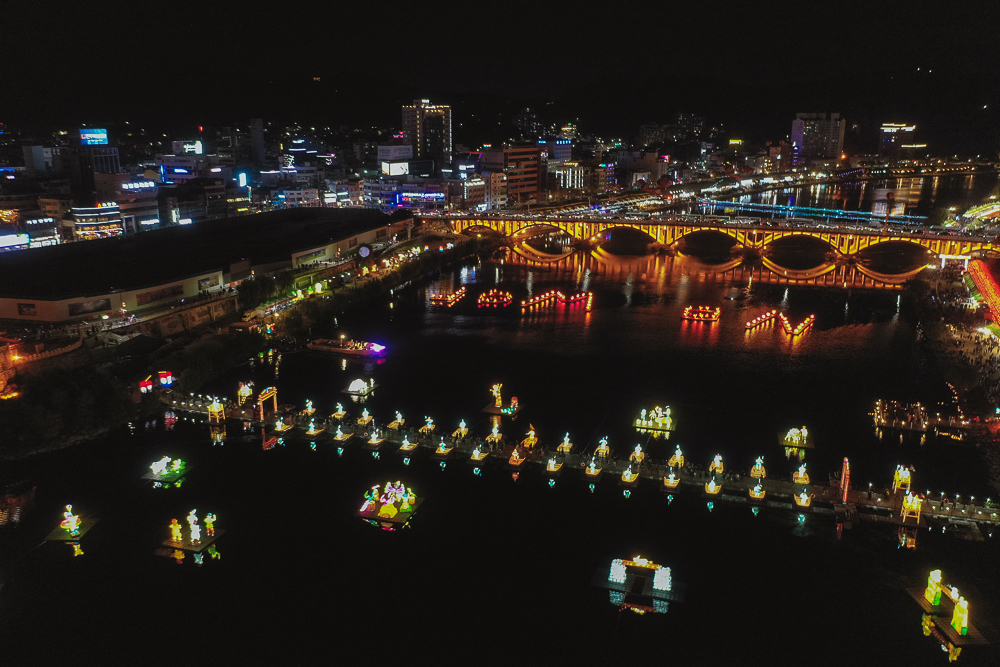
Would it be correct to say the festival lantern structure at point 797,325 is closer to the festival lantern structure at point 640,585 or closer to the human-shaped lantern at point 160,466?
the festival lantern structure at point 640,585

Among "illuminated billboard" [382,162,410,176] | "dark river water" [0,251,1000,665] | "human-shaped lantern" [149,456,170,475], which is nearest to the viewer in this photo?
"dark river water" [0,251,1000,665]

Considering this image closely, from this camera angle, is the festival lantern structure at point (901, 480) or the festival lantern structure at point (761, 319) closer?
the festival lantern structure at point (901, 480)

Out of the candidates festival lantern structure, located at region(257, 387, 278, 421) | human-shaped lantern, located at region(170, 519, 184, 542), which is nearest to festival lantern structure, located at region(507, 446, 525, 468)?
festival lantern structure, located at region(257, 387, 278, 421)

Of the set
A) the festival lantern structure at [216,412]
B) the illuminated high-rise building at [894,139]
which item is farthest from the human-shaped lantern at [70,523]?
the illuminated high-rise building at [894,139]

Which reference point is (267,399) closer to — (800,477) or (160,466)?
(160,466)

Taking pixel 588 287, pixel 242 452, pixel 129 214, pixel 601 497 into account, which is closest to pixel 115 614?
pixel 242 452

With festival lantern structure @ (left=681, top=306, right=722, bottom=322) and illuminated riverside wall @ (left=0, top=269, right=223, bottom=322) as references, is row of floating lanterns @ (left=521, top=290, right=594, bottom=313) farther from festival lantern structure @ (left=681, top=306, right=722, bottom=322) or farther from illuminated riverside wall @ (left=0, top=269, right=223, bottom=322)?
illuminated riverside wall @ (left=0, top=269, right=223, bottom=322)

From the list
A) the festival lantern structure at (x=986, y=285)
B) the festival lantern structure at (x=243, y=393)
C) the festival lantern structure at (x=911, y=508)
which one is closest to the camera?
the festival lantern structure at (x=911, y=508)
